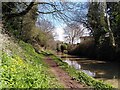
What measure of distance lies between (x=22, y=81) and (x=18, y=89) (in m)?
0.57

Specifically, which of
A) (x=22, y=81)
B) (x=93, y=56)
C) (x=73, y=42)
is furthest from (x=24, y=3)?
(x=73, y=42)

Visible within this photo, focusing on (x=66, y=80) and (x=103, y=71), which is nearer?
(x=66, y=80)

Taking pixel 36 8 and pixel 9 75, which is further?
pixel 36 8

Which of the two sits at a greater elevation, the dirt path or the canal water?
the dirt path

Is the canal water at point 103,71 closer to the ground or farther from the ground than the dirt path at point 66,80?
closer to the ground

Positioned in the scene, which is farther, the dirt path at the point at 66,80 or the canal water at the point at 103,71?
the canal water at the point at 103,71

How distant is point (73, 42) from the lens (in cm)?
4519

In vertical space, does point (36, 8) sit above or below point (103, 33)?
above

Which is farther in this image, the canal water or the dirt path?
the canal water

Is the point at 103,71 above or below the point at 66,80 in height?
below

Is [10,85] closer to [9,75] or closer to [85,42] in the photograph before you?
[9,75]

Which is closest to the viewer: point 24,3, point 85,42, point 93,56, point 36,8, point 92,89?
point 92,89

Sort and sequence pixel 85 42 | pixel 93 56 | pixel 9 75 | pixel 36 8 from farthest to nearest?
pixel 85 42
pixel 93 56
pixel 36 8
pixel 9 75

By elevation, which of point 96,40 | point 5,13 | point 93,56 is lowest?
point 93,56
